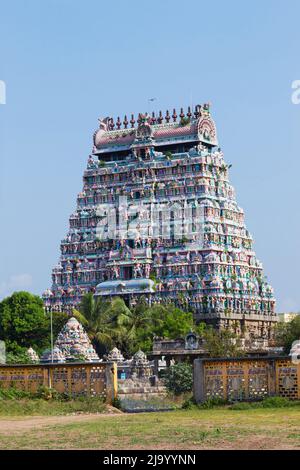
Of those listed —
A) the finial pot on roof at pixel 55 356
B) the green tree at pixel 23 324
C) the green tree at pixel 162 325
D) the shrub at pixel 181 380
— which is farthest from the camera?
the green tree at pixel 23 324

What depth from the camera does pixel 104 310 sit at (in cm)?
9569

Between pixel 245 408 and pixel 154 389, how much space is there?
33864mm

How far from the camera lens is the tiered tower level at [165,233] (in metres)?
111

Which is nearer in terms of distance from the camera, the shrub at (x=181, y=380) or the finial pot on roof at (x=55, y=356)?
the shrub at (x=181, y=380)

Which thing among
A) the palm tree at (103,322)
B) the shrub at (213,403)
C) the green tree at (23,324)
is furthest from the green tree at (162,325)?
the shrub at (213,403)

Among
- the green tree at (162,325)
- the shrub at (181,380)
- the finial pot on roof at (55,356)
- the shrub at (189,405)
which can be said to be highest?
the green tree at (162,325)

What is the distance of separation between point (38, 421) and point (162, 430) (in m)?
6.09

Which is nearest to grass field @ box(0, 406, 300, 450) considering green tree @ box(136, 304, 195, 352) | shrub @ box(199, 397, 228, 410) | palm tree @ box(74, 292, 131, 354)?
shrub @ box(199, 397, 228, 410)

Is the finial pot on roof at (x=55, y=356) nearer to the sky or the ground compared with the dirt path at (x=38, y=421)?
nearer to the sky

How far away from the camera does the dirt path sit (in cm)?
3014

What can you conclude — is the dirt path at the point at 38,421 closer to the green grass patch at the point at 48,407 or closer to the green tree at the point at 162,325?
the green grass patch at the point at 48,407

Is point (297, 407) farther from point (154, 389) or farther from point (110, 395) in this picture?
point (154, 389)

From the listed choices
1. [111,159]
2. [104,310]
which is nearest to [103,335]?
[104,310]
